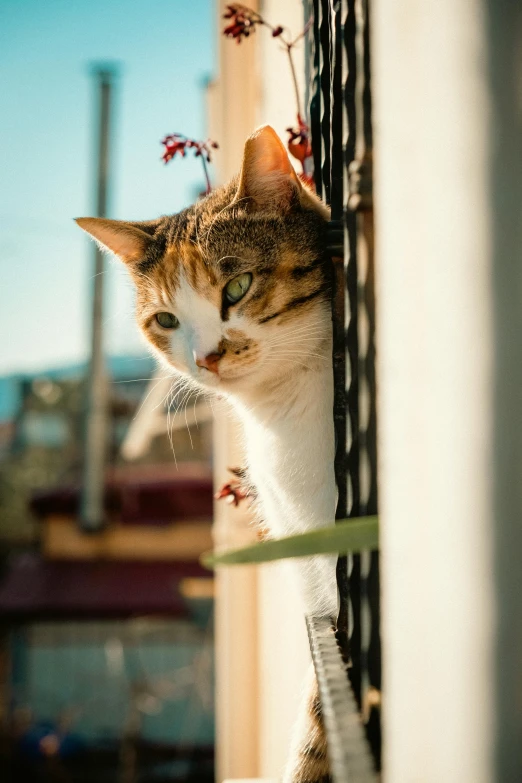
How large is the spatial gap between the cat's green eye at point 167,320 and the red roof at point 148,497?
14.0ft

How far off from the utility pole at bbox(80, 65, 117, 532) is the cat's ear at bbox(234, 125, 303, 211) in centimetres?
484

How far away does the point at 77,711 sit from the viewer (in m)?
4.43

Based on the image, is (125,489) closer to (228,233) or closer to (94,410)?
(94,410)

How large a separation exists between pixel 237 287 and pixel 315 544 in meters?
0.64

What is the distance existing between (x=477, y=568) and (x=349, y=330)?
0.34 metres

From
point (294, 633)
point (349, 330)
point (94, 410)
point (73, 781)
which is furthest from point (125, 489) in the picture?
point (349, 330)

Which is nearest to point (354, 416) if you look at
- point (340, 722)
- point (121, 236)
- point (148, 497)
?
point (340, 722)

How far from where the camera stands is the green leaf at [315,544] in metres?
0.52

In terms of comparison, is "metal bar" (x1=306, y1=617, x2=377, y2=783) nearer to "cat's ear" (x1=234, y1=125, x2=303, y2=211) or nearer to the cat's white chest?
the cat's white chest

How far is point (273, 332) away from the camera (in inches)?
41.3

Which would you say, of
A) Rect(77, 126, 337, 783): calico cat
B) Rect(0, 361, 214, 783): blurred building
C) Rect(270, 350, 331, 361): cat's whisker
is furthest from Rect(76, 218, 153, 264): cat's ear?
Rect(0, 361, 214, 783): blurred building

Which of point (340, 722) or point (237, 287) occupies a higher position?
point (237, 287)

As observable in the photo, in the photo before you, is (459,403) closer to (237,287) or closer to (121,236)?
(237,287)

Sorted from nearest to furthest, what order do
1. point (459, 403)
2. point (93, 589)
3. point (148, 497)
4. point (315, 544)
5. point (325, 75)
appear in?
point (459, 403), point (315, 544), point (325, 75), point (93, 589), point (148, 497)
